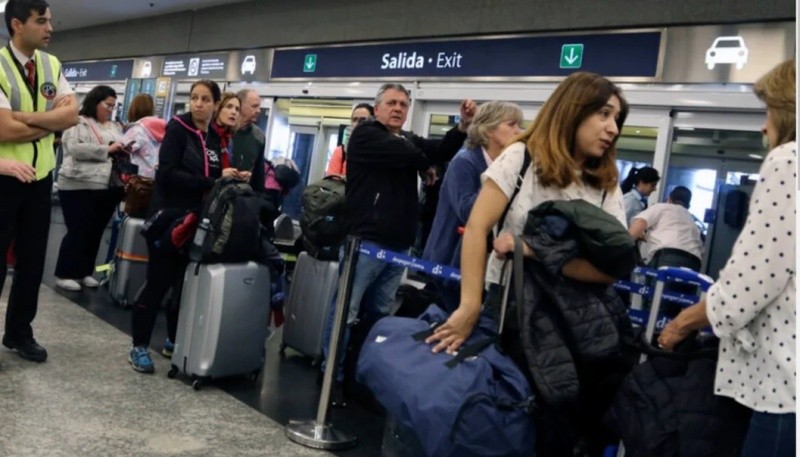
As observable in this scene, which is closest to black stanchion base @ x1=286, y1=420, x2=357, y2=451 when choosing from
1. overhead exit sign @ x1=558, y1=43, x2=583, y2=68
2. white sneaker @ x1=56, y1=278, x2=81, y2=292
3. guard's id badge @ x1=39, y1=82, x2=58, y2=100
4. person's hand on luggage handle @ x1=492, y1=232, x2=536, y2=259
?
person's hand on luggage handle @ x1=492, y1=232, x2=536, y2=259

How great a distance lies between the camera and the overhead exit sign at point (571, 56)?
267 inches

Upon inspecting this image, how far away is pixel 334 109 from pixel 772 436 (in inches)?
318

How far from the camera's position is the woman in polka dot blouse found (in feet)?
5.51

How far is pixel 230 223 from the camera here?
145 inches

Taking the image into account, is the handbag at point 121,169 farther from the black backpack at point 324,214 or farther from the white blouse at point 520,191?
the white blouse at point 520,191

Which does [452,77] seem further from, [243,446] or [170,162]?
[243,446]

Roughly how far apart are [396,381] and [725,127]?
4505mm

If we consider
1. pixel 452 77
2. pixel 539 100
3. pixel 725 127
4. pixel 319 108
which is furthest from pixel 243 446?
pixel 319 108

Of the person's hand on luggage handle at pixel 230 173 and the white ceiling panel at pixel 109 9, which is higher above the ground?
the white ceiling panel at pixel 109 9

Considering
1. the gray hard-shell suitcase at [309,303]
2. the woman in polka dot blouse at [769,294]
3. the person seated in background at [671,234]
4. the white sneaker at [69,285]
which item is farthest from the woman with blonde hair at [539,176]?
the white sneaker at [69,285]

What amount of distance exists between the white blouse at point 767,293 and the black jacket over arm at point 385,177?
6.84 ft

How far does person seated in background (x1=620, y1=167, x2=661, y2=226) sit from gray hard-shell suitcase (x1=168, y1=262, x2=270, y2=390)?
336 centimetres

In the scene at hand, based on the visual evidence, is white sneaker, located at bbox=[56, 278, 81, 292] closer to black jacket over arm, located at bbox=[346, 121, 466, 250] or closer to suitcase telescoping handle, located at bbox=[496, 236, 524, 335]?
black jacket over arm, located at bbox=[346, 121, 466, 250]

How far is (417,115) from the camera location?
321 inches
